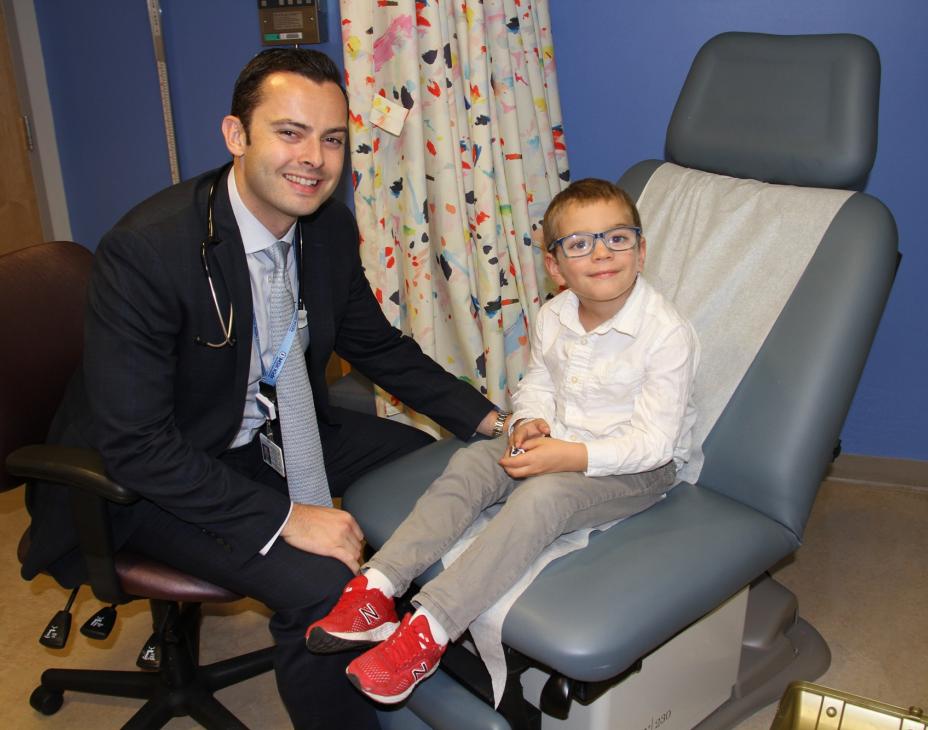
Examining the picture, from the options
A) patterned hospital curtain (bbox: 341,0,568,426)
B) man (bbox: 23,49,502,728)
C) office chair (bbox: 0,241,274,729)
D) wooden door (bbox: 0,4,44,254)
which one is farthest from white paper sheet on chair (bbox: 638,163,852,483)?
wooden door (bbox: 0,4,44,254)

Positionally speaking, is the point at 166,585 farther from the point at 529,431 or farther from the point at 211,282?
the point at 529,431

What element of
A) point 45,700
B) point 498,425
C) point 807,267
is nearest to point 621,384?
point 498,425

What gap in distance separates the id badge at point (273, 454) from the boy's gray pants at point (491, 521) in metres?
0.29

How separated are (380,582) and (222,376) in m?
0.44

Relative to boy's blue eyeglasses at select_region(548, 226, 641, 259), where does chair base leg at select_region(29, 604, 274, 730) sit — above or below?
below

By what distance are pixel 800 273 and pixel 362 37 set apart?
1079 mm

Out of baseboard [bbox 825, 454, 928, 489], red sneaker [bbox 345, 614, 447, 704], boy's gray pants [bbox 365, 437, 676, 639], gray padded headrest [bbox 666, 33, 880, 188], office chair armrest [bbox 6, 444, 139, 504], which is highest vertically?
gray padded headrest [bbox 666, 33, 880, 188]

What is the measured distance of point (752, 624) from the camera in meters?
1.86

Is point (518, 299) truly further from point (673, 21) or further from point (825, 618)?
point (825, 618)

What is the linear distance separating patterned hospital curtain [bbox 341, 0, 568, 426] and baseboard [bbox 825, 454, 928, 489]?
98cm

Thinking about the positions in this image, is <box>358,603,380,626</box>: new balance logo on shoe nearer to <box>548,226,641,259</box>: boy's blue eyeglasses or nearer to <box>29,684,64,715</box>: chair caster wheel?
<box>548,226,641,259</box>: boy's blue eyeglasses

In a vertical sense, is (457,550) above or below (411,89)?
below

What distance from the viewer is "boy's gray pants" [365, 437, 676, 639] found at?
133 cm

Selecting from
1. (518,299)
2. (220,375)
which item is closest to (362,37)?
(518,299)
